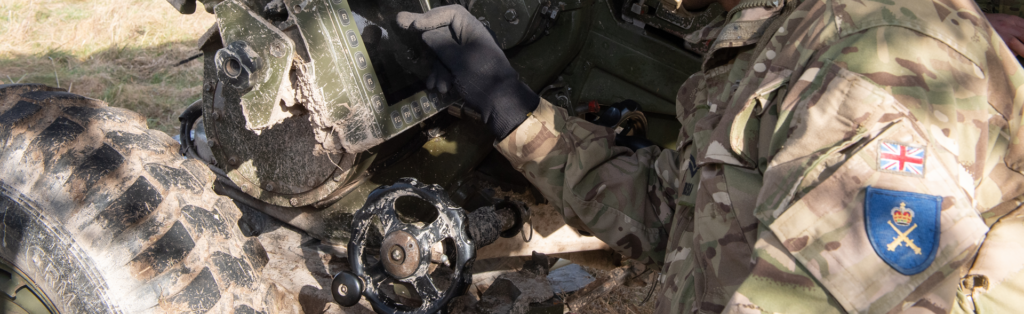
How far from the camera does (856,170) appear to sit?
127 centimetres

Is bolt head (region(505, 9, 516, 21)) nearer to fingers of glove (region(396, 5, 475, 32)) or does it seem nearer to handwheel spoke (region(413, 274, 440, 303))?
fingers of glove (region(396, 5, 475, 32))

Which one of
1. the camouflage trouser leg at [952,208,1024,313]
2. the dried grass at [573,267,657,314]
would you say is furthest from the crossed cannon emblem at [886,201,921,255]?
the dried grass at [573,267,657,314]

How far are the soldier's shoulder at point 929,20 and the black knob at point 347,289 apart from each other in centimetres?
147

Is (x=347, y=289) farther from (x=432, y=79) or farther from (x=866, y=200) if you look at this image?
(x=866, y=200)

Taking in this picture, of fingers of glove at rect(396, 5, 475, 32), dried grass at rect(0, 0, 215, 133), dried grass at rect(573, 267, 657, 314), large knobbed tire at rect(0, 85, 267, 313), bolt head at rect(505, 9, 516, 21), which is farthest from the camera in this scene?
dried grass at rect(0, 0, 215, 133)

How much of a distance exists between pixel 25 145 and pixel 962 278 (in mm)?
2391

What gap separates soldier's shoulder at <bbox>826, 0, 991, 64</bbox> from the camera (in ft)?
4.49

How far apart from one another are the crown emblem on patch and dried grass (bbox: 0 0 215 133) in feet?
15.3

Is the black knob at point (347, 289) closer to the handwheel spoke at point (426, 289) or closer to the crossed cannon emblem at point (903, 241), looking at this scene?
the handwheel spoke at point (426, 289)

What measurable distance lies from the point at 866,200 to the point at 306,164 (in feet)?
5.58

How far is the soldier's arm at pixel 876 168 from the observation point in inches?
48.9

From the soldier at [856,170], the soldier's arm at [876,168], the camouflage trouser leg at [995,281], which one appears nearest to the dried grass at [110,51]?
the soldier at [856,170]

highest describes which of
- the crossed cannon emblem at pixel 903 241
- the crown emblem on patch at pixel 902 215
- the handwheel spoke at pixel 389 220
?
the crown emblem on patch at pixel 902 215

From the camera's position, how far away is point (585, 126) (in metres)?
2.13
